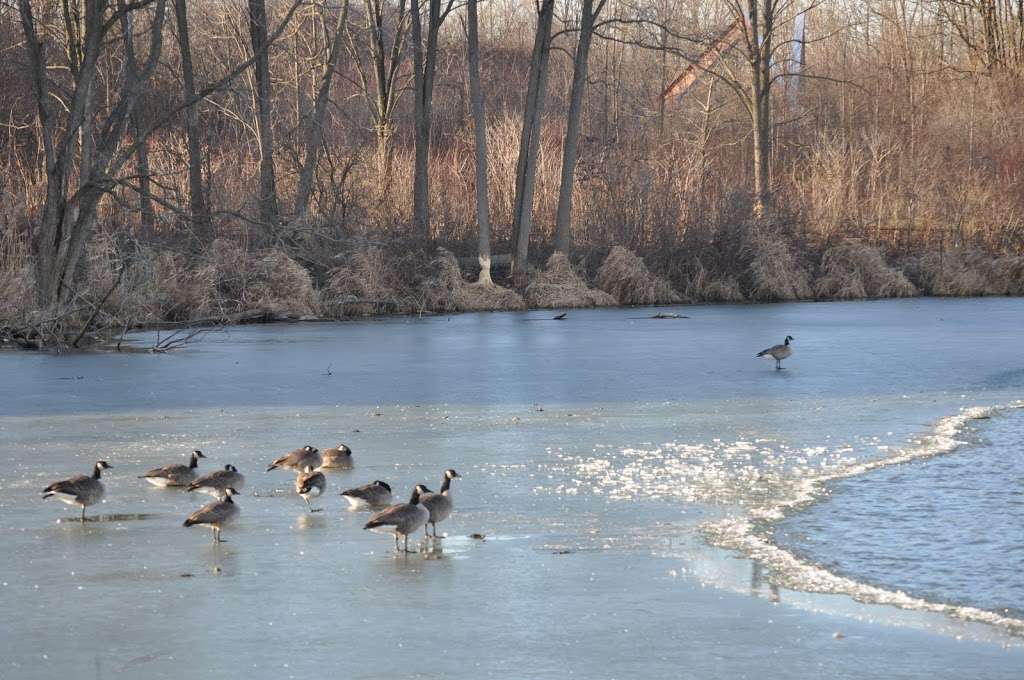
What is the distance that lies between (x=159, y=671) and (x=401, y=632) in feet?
3.23

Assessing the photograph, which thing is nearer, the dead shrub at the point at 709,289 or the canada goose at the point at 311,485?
the canada goose at the point at 311,485

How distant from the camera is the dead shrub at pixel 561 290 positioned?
93.4 ft

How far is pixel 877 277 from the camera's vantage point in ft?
104

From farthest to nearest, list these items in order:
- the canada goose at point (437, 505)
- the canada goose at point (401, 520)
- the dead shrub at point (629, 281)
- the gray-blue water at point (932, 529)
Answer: the dead shrub at point (629, 281), the canada goose at point (437, 505), the canada goose at point (401, 520), the gray-blue water at point (932, 529)

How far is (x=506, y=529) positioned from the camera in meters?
7.30

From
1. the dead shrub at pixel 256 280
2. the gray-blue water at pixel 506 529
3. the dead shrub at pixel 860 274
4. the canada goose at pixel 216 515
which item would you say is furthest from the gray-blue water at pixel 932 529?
the dead shrub at pixel 860 274

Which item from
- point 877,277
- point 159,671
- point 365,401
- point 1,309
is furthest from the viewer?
point 877,277

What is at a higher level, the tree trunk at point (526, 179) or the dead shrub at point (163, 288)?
the tree trunk at point (526, 179)

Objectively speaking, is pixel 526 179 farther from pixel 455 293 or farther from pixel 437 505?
pixel 437 505

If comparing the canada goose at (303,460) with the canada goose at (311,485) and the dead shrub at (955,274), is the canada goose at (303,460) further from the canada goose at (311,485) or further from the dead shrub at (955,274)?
the dead shrub at (955,274)

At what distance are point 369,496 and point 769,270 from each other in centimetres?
2431

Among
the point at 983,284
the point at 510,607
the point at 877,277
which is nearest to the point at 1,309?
the point at 510,607

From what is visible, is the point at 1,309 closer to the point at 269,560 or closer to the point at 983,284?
the point at 269,560

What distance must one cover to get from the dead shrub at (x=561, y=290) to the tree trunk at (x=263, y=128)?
571 cm
